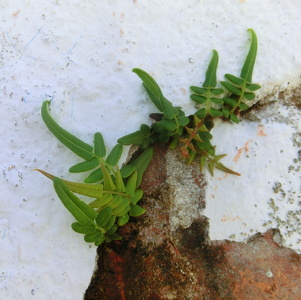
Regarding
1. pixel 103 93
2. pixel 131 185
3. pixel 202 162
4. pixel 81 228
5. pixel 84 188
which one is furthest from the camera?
pixel 103 93

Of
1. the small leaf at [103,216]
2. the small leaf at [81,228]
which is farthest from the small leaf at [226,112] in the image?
the small leaf at [81,228]

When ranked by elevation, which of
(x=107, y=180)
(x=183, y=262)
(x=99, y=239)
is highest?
(x=107, y=180)

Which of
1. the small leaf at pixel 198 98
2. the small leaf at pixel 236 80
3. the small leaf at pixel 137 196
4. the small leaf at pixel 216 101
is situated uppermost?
the small leaf at pixel 236 80

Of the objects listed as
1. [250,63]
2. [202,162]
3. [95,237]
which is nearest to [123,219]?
[95,237]

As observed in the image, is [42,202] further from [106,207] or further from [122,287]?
[122,287]

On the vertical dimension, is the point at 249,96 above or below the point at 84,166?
above

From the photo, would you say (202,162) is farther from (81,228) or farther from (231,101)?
(81,228)

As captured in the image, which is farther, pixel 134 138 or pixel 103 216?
pixel 134 138

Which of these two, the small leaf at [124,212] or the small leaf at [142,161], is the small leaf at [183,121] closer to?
the small leaf at [142,161]
